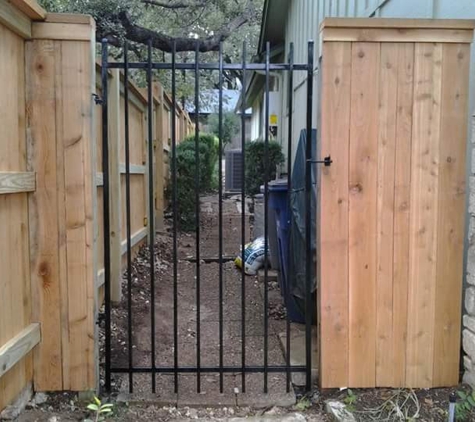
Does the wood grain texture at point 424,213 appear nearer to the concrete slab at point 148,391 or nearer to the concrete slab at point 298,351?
the concrete slab at point 298,351

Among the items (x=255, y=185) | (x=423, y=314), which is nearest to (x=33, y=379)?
(x=423, y=314)

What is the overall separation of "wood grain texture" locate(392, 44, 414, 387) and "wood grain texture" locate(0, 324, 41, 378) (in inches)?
71.7

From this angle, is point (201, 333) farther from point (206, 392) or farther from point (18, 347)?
point (18, 347)

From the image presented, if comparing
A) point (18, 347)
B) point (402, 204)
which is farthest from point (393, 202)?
point (18, 347)

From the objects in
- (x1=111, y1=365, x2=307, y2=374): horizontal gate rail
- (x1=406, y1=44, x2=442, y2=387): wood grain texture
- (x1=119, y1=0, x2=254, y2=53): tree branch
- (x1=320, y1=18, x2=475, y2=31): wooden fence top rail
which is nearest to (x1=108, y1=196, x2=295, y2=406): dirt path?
(x1=111, y1=365, x2=307, y2=374): horizontal gate rail

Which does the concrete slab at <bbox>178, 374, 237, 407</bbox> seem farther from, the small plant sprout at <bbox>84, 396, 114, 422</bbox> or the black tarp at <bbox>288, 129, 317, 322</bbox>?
the black tarp at <bbox>288, 129, 317, 322</bbox>

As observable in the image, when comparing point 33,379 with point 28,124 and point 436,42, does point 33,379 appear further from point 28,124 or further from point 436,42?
point 436,42

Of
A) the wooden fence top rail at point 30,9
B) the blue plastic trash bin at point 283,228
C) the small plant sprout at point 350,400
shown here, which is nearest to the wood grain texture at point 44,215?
the wooden fence top rail at point 30,9

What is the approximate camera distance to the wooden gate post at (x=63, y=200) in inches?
98.1

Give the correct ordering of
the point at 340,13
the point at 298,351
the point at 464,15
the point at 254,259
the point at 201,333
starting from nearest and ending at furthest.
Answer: the point at 464,15 → the point at 298,351 → the point at 201,333 → the point at 254,259 → the point at 340,13

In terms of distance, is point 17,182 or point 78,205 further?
point 78,205

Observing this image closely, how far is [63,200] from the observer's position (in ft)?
8.39

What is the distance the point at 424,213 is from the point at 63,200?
71.7 inches

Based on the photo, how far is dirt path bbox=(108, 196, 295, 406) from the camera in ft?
9.33
